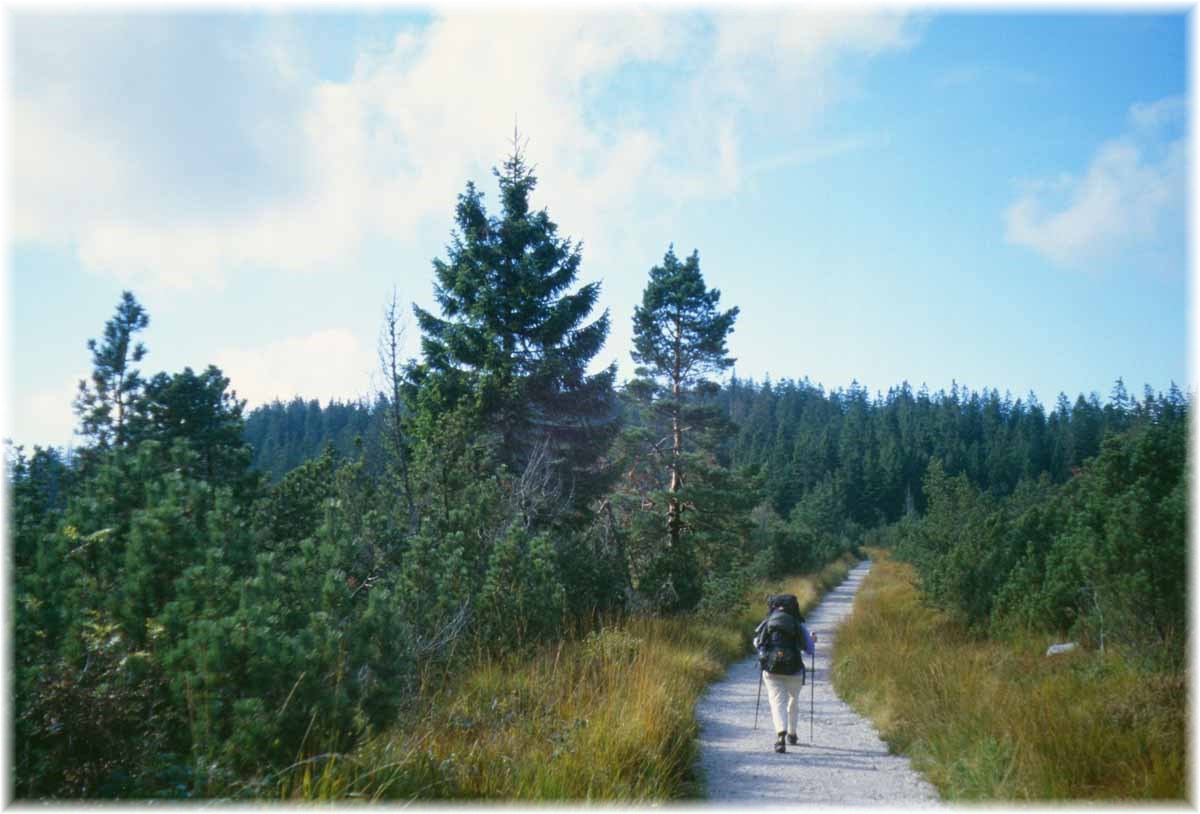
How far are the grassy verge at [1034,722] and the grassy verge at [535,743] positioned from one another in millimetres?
2131

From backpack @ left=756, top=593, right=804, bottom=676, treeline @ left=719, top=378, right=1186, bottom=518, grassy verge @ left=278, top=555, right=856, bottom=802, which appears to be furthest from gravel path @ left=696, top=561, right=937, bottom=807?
treeline @ left=719, top=378, right=1186, bottom=518

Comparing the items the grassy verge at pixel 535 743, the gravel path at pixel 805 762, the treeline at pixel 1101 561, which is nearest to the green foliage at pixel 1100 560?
the treeline at pixel 1101 561

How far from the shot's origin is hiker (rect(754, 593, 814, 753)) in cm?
796

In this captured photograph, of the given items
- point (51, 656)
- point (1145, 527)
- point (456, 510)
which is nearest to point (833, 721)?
point (1145, 527)

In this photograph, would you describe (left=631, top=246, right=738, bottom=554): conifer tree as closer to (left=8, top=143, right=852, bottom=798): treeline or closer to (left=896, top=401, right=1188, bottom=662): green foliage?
(left=8, top=143, right=852, bottom=798): treeline

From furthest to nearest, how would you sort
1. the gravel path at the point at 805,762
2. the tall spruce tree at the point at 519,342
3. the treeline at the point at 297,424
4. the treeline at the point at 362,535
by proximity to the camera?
the treeline at the point at 297,424
the tall spruce tree at the point at 519,342
the gravel path at the point at 805,762
the treeline at the point at 362,535

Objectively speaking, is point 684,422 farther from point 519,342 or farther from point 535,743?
point 535,743

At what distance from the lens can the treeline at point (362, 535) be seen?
430cm

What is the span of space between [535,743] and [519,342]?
1261 cm

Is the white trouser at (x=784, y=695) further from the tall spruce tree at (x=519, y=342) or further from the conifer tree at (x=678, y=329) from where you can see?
the conifer tree at (x=678, y=329)

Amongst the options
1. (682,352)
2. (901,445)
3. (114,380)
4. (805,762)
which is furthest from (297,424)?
(805,762)

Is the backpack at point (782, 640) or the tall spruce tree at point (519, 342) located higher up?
the tall spruce tree at point (519, 342)

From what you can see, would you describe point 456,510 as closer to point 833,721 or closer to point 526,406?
point 833,721

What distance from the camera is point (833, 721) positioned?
9.25 m
